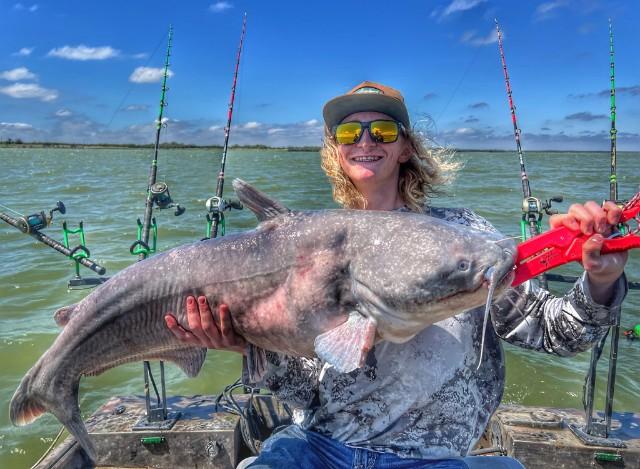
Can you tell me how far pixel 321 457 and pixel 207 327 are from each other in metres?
0.84

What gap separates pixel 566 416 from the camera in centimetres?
391

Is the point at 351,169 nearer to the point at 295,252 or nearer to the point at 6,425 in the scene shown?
the point at 295,252

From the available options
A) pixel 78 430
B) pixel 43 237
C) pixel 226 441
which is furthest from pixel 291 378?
pixel 43 237

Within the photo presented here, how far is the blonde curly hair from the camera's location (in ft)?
9.33

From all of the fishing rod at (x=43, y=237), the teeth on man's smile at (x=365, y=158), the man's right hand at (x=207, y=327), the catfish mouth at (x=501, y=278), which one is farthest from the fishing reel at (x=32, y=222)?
the catfish mouth at (x=501, y=278)

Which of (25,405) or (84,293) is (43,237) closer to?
(25,405)

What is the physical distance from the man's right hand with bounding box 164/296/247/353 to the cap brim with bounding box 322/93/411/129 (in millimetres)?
1307

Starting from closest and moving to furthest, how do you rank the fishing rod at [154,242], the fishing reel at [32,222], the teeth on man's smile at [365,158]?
1. the teeth on man's smile at [365,158]
2. the fishing rod at [154,242]
3. the fishing reel at [32,222]

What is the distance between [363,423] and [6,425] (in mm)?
4946

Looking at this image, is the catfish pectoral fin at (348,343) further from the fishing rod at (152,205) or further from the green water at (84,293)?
the fishing rod at (152,205)

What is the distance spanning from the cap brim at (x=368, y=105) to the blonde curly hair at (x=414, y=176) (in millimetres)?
121

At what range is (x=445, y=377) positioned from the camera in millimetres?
2314

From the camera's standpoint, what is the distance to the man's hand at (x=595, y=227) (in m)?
1.87

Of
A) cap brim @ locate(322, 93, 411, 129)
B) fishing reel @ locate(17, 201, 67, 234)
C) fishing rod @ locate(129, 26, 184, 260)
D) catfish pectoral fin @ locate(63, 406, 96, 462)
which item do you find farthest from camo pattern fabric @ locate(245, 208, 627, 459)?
fishing reel @ locate(17, 201, 67, 234)
